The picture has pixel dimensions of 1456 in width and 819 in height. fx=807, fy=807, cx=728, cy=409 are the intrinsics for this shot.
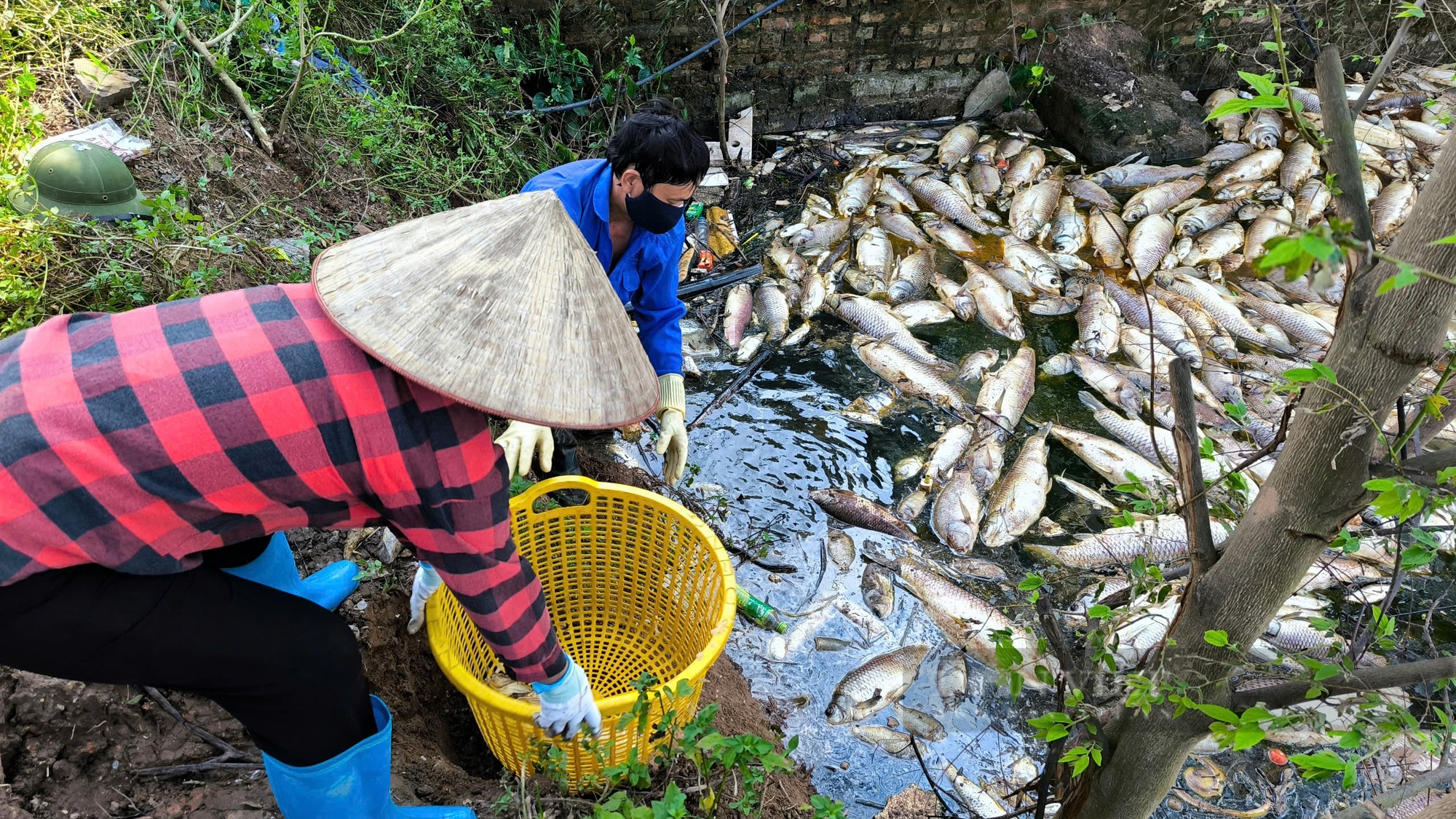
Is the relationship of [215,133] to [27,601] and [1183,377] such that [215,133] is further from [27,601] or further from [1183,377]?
[1183,377]

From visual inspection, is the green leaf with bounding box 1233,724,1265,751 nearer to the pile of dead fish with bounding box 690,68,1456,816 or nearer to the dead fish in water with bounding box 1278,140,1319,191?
the pile of dead fish with bounding box 690,68,1456,816

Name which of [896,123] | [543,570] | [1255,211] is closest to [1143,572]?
[543,570]

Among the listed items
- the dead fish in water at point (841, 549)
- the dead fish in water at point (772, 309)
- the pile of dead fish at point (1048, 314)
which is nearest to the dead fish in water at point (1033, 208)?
the pile of dead fish at point (1048, 314)

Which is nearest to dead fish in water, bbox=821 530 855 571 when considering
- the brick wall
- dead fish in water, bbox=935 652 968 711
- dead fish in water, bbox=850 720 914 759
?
dead fish in water, bbox=935 652 968 711

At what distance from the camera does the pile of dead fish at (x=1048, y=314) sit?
9.45 feet

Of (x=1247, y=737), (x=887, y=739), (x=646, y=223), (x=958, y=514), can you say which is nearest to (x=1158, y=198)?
(x=958, y=514)

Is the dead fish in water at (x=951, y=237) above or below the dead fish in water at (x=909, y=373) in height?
above

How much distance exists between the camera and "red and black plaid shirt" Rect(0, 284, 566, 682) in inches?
51.1

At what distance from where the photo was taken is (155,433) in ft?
4.28

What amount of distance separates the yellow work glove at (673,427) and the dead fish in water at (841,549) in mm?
696

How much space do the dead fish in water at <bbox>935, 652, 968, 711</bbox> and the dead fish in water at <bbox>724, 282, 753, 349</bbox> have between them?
6.14 feet

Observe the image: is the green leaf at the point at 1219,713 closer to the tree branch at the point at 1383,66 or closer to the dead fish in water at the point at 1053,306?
the tree branch at the point at 1383,66

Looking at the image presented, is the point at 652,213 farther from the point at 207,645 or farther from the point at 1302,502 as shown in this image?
the point at 1302,502

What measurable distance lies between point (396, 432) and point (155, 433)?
0.37m
